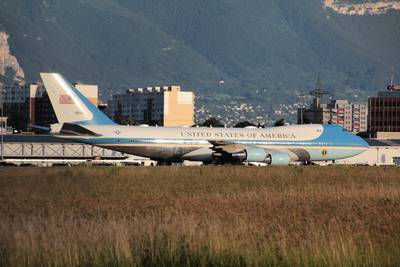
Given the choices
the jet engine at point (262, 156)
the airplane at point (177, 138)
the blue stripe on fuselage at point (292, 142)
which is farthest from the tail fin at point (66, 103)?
the jet engine at point (262, 156)

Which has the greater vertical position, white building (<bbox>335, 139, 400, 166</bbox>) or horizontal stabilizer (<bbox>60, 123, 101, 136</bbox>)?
horizontal stabilizer (<bbox>60, 123, 101, 136</bbox>)

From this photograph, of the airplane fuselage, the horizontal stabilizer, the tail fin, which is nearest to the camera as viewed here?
the horizontal stabilizer

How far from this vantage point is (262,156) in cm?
8438

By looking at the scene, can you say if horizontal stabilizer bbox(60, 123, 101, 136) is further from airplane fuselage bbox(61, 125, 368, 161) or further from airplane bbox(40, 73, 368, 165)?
airplane fuselage bbox(61, 125, 368, 161)

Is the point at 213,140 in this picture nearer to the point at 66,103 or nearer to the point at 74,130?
the point at 74,130

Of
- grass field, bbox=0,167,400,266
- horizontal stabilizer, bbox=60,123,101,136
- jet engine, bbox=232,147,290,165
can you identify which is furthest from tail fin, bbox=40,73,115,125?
grass field, bbox=0,167,400,266

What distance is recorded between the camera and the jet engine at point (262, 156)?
83.9 metres

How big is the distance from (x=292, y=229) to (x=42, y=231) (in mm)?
8483

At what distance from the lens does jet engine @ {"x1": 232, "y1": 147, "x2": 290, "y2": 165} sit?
8394 centimetres

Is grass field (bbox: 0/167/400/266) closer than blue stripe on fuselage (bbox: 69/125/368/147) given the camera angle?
Yes

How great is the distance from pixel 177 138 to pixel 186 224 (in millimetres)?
50210

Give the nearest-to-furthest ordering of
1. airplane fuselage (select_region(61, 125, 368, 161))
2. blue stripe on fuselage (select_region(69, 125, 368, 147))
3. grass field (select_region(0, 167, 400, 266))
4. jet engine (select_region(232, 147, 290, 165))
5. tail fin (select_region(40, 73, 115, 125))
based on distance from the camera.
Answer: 1. grass field (select_region(0, 167, 400, 266))
2. blue stripe on fuselage (select_region(69, 125, 368, 147))
3. airplane fuselage (select_region(61, 125, 368, 161))
4. tail fin (select_region(40, 73, 115, 125))
5. jet engine (select_region(232, 147, 290, 165))

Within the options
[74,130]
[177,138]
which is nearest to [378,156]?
[177,138]

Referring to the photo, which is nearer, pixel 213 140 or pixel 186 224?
pixel 186 224
